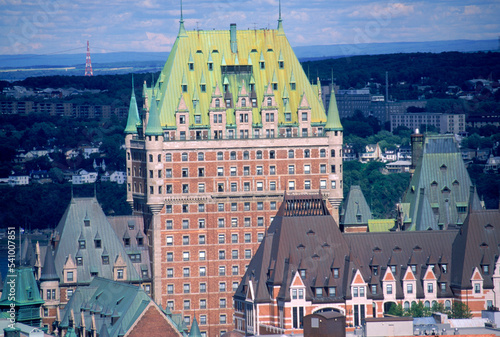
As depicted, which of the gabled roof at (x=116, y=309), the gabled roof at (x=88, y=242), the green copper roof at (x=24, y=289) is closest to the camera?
the gabled roof at (x=116, y=309)

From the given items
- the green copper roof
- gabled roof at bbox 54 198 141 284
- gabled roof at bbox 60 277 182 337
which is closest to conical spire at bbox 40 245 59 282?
gabled roof at bbox 54 198 141 284

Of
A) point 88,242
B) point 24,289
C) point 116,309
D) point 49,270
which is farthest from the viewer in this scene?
point 88,242

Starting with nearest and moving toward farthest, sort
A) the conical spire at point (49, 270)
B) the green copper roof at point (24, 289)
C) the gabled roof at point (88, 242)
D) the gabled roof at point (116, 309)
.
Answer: the gabled roof at point (116, 309), the green copper roof at point (24, 289), the conical spire at point (49, 270), the gabled roof at point (88, 242)

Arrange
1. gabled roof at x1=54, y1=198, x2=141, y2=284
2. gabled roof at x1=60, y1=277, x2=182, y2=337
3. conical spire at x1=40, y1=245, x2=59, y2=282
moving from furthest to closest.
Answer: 1. gabled roof at x1=54, y1=198, x2=141, y2=284
2. conical spire at x1=40, y1=245, x2=59, y2=282
3. gabled roof at x1=60, y1=277, x2=182, y2=337

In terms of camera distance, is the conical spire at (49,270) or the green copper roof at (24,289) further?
the conical spire at (49,270)

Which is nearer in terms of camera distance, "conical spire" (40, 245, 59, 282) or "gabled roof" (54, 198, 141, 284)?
"conical spire" (40, 245, 59, 282)

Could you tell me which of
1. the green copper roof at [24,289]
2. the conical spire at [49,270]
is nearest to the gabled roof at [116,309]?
the green copper roof at [24,289]

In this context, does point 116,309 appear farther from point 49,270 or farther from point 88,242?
point 88,242

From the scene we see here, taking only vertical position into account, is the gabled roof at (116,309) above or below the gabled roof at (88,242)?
below

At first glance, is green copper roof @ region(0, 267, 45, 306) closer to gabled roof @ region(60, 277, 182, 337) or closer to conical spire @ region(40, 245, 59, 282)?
gabled roof @ region(60, 277, 182, 337)

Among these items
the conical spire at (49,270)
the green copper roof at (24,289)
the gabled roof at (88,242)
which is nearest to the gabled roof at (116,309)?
the green copper roof at (24,289)

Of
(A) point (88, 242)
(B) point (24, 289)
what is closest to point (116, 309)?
(B) point (24, 289)

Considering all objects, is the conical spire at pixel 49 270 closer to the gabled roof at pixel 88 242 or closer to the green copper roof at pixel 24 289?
the gabled roof at pixel 88 242

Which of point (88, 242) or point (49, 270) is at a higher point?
point (88, 242)
